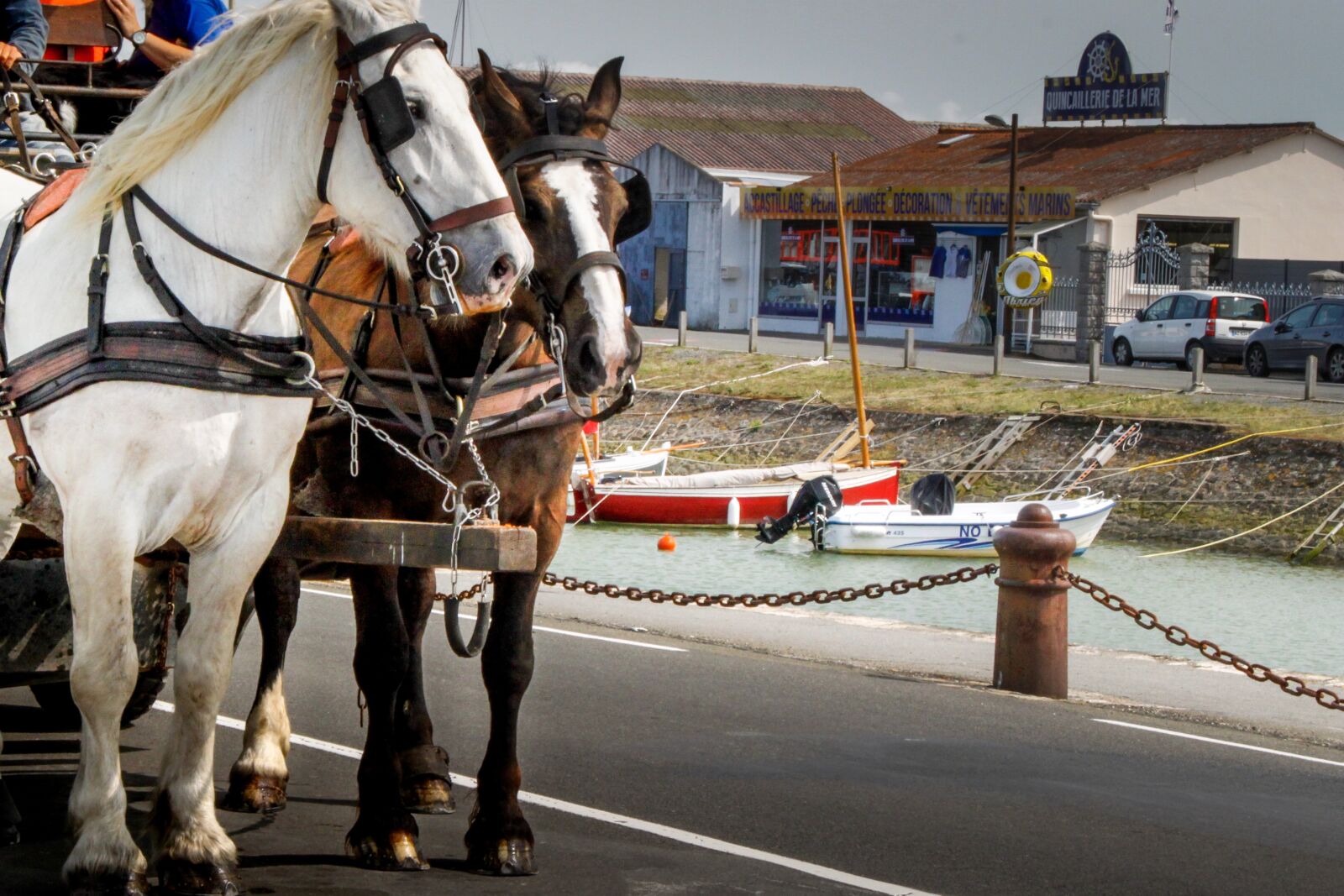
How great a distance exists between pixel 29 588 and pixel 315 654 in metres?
4.48

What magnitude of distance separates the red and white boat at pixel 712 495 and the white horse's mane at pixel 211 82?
20.8 m

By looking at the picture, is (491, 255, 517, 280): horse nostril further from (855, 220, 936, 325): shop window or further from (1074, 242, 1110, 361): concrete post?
(855, 220, 936, 325): shop window

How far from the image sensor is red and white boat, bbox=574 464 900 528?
26.1 m

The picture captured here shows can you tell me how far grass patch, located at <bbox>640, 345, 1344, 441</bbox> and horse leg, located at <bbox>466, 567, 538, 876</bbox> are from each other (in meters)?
20.5

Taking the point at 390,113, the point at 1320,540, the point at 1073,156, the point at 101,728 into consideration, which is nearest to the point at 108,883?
the point at 101,728

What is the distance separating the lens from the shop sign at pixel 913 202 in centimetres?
4403

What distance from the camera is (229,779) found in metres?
6.99

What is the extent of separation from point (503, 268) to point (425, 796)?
8.81 ft

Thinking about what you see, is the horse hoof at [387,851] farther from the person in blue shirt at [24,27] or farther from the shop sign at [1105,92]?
the shop sign at [1105,92]

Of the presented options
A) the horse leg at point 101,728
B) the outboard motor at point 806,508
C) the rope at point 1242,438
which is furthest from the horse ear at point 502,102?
the rope at point 1242,438

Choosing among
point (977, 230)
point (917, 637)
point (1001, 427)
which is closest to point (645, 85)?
point (977, 230)

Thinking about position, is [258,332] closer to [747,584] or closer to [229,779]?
[229,779]

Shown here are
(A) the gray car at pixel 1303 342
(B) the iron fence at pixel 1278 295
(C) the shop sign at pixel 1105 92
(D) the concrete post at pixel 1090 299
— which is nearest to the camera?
(A) the gray car at pixel 1303 342

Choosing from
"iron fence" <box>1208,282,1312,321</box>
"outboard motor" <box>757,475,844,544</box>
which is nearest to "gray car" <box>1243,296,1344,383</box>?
"iron fence" <box>1208,282,1312,321</box>
